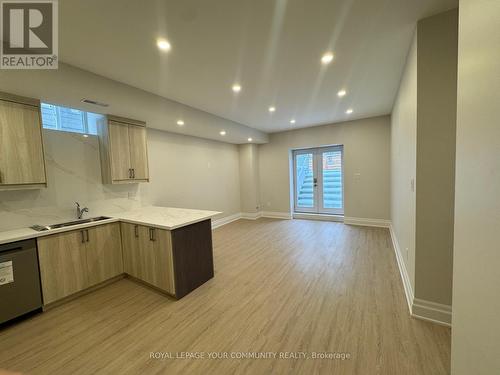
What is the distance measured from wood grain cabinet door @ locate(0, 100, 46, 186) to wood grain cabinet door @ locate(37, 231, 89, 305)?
2.34ft

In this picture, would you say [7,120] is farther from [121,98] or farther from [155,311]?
[155,311]

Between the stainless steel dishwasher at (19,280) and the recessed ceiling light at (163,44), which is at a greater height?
the recessed ceiling light at (163,44)

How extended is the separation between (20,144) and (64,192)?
83 cm

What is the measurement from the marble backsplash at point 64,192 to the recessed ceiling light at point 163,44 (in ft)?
6.66

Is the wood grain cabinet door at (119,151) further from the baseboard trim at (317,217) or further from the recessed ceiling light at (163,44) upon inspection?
the baseboard trim at (317,217)

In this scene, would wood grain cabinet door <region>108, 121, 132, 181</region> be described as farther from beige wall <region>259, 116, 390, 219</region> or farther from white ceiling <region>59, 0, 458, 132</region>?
beige wall <region>259, 116, 390, 219</region>

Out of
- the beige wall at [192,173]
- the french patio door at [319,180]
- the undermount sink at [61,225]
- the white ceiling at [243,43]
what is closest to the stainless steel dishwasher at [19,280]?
the undermount sink at [61,225]

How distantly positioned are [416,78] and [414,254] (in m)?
1.60

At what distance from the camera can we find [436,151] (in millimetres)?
1723

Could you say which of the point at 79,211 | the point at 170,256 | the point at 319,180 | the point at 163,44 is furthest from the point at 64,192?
the point at 319,180

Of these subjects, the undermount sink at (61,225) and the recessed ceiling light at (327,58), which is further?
the undermount sink at (61,225)

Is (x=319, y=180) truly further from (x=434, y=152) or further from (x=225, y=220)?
(x=434, y=152)

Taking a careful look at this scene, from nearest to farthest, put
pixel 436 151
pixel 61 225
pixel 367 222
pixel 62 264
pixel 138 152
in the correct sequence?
pixel 436 151 → pixel 62 264 → pixel 61 225 → pixel 138 152 → pixel 367 222

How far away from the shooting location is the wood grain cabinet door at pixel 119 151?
304 cm
